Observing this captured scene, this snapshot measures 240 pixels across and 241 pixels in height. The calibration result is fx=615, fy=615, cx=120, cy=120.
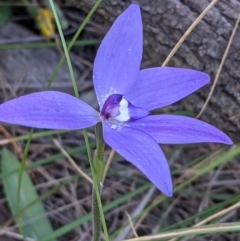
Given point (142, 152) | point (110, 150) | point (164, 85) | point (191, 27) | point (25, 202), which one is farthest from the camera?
point (110, 150)

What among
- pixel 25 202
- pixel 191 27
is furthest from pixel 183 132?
pixel 25 202

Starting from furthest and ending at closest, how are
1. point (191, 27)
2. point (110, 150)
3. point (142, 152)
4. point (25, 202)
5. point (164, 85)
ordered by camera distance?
1. point (110, 150)
2. point (25, 202)
3. point (191, 27)
4. point (164, 85)
5. point (142, 152)

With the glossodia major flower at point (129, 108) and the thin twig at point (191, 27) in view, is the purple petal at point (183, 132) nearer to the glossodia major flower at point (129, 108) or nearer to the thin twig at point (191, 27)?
the glossodia major flower at point (129, 108)

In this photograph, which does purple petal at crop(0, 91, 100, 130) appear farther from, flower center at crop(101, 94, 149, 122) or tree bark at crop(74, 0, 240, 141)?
tree bark at crop(74, 0, 240, 141)

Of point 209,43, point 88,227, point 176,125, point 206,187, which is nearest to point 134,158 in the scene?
point 176,125

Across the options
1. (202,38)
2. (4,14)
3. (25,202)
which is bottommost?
(25,202)

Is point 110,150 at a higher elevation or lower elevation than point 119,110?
lower

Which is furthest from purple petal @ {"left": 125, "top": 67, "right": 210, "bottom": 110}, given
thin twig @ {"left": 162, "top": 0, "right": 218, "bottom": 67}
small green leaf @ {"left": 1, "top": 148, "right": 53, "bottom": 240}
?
small green leaf @ {"left": 1, "top": 148, "right": 53, "bottom": 240}

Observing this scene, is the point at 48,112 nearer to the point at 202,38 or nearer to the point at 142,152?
the point at 142,152
